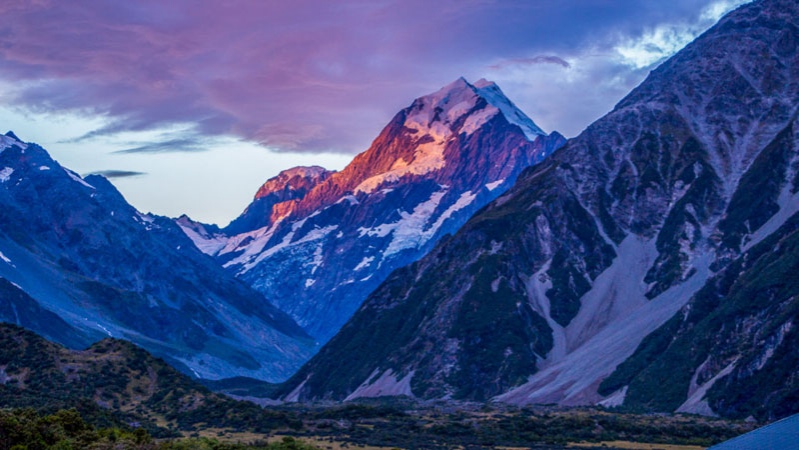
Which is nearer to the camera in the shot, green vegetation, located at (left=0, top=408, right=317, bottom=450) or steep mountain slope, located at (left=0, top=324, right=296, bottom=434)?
green vegetation, located at (left=0, top=408, right=317, bottom=450)

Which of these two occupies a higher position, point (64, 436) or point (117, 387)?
point (117, 387)

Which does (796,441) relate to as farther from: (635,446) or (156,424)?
(156,424)

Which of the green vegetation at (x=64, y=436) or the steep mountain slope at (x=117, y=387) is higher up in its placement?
the steep mountain slope at (x=117, y=387)

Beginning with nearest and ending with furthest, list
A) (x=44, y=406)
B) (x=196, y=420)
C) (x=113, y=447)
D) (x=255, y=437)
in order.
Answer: (x=113, y=447), (x=44, y=406), (x=255, y=437), (x=196, y=420)

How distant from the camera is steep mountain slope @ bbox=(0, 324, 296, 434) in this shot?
175m

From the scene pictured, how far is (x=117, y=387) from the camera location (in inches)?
7293

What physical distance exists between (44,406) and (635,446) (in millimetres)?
88675

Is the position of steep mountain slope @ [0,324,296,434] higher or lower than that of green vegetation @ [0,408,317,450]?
higher

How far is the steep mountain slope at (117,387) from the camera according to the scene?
175000 millimetres

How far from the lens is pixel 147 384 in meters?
193

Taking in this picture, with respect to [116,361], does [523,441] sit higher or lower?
lower

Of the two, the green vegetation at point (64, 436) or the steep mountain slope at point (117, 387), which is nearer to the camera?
the green vegetation at point (64, 436)

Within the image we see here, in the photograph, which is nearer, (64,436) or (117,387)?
(64,436)

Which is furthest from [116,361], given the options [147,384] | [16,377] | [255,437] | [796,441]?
[796,441]
